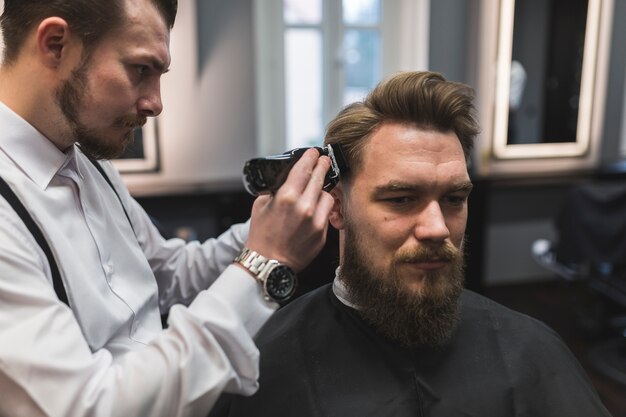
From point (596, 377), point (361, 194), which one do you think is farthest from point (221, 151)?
point (596, 377)

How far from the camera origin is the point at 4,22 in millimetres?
930

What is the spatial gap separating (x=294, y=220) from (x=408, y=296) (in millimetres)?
426

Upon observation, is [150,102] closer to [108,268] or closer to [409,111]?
[108,268]

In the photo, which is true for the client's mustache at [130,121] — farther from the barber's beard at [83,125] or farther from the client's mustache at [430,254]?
the client's mustache at [430,254]

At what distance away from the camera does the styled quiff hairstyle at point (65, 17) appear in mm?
889

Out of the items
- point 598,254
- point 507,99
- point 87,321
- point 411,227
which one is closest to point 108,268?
point 87,321

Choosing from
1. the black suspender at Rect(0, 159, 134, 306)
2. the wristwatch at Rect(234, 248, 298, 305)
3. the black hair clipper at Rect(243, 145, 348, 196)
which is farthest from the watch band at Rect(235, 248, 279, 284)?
the black suspender at Rect(0, 159, 134, 306)

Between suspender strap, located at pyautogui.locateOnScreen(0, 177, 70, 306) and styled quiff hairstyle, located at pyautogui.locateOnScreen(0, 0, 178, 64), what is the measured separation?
0.82 ft

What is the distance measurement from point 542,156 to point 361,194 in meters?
3.05

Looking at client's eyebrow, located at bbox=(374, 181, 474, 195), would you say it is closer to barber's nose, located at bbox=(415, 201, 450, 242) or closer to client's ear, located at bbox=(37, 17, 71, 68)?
barber's nose, located at bbox=(415, 201, 450, 242)

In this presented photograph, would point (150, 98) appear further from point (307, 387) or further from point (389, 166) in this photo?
point (307, 387)

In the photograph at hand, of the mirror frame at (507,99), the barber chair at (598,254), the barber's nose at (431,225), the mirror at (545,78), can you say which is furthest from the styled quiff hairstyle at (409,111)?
the mirror at (545,78)

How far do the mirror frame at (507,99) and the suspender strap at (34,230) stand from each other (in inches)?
124

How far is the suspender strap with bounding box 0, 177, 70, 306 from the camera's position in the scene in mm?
844
